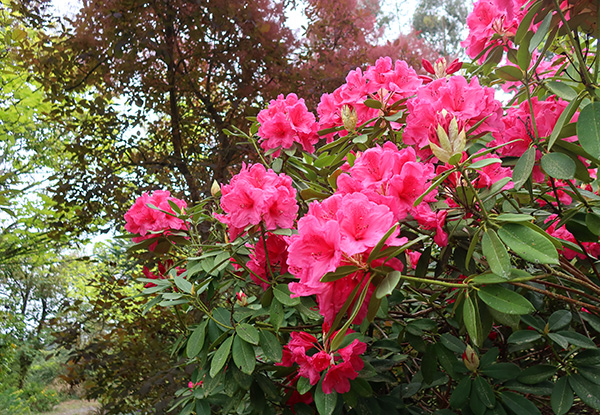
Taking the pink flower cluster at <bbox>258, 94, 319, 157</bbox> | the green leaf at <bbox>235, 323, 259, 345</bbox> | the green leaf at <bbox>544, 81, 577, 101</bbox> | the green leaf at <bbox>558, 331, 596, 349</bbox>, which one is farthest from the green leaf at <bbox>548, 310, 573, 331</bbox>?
the pink flower cluster at <bbox>258, 94, 319, 157</bbox>

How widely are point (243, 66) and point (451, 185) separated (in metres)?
2.58

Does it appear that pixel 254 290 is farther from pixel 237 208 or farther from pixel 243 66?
pixel 243 66

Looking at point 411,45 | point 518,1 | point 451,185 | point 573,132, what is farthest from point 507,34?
point 411,45

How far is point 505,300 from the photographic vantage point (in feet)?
2.34

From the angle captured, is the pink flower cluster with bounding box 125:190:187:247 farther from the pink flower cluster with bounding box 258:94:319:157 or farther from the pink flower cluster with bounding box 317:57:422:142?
the pink flower cluster with bounding box 317:57:422:142

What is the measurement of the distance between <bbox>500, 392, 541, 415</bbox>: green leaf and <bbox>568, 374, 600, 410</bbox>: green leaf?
0.10m

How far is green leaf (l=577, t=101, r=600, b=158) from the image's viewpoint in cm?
75

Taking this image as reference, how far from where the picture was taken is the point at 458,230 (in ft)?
3.15

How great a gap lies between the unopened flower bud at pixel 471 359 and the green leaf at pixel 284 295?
442mm

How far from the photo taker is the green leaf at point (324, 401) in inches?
41.1

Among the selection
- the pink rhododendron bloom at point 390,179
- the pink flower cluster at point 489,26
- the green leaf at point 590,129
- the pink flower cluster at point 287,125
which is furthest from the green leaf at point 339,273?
the pink flower cluster at point 489,26

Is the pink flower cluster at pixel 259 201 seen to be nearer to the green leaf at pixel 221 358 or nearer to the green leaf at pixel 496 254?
the green leaf at pixel 221 358

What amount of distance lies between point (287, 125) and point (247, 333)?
69cm

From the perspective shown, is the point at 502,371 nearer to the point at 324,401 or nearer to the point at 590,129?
the point at 324,401
